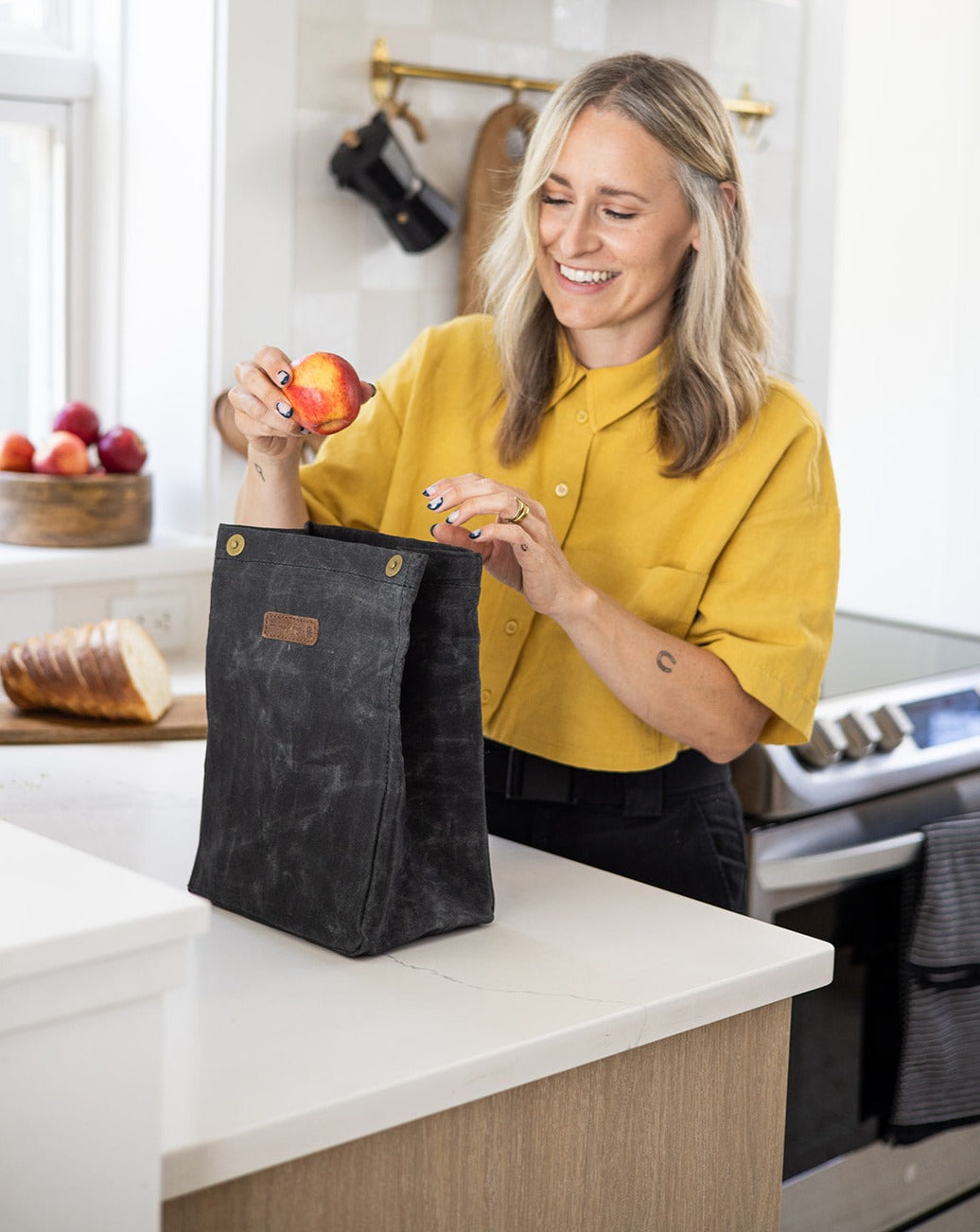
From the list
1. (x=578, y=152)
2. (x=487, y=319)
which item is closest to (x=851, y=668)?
(x=487, y=319)

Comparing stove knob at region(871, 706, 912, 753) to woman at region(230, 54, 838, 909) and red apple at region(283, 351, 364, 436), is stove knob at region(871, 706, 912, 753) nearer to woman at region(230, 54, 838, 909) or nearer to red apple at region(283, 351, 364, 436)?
woman at region(230, 54, 838, 909)

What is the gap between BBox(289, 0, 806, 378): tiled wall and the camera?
2.16 metres

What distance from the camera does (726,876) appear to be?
60.0 inches

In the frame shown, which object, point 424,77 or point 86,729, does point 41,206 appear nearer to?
point 424,77

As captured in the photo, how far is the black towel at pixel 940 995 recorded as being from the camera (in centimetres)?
191

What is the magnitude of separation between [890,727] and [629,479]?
2.34 feet

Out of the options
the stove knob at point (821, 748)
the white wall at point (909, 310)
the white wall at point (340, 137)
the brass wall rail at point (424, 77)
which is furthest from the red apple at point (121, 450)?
the white wall at point (909, 310)

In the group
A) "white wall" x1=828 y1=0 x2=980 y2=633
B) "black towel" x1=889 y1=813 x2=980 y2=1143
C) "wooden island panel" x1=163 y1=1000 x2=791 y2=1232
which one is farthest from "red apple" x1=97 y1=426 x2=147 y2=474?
"white wall" x1=828 y1=0 x2=980 y2=633

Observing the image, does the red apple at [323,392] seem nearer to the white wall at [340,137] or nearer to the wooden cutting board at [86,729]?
the wooden cutting board at [86,729]

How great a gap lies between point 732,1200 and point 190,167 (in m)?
1.57

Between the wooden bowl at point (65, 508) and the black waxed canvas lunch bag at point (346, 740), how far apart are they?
3.18 feet

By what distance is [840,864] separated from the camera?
1.89 metres

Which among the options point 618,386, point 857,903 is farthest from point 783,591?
point 857,903

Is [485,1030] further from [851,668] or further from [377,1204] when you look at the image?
[851,668]
